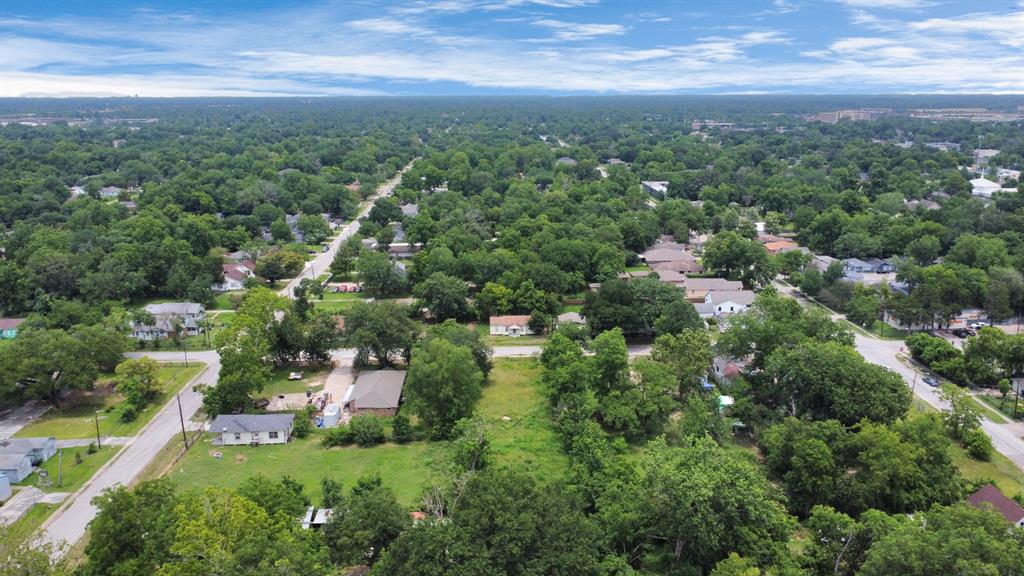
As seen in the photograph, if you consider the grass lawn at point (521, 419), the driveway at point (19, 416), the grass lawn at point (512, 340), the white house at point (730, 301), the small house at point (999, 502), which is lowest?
the grass lawn at point (521, 419)

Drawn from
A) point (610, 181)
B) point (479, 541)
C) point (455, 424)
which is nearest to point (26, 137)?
point (610, 181)

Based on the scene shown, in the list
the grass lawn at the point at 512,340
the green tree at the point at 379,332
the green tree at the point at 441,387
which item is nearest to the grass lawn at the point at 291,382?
the green tree at the point at 379,332

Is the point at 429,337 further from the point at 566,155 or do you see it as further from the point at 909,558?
the point at 566,155

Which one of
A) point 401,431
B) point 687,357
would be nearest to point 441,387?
point 401,431

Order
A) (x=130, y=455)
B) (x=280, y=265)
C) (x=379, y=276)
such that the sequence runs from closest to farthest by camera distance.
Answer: (x=130, y=455) → (x=379, y=276) → (x=280, y=265)

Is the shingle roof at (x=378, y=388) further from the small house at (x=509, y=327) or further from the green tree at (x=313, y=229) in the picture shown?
the green tree at (x=313, y=229)

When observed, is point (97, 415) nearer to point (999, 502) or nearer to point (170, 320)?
point (170, 320)

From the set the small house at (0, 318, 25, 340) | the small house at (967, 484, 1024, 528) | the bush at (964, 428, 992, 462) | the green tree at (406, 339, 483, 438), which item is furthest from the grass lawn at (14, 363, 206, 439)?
the bush at (964, 428, 992, 462)
